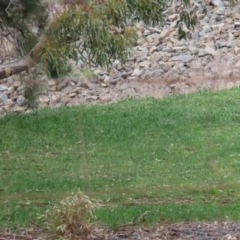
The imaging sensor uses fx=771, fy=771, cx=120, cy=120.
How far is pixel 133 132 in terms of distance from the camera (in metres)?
13.2

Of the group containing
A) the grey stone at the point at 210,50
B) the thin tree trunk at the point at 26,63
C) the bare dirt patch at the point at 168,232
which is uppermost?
the thin tree trunk at the point at 26,63

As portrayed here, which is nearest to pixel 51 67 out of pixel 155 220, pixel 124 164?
pixel 124 164

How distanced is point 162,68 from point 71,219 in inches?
579

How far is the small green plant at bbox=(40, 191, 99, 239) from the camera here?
606 cm

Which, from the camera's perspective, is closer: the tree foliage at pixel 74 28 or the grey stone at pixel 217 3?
the tree foliage at pixel 74 28

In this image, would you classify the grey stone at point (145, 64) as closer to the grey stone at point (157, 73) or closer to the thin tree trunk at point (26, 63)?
the grey stone at point (157, 73)

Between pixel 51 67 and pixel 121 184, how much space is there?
2.29 m

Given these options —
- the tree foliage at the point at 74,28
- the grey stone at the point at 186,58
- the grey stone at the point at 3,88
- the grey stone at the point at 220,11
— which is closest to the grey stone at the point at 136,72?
the grey stone at the point at 186,58

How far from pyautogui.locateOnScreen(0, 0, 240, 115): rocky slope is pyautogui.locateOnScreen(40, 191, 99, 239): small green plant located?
30.4 feet

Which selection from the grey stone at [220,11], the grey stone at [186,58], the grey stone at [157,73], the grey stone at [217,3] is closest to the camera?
the grey stone at [157,73]

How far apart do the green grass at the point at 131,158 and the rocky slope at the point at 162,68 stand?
47.2 inches

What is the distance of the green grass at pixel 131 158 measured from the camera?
26.8ft

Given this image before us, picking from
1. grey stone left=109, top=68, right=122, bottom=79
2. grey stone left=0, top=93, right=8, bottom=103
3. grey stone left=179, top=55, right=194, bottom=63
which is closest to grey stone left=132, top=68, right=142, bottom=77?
grey stone left=109, top=68, right=122, bottom=79

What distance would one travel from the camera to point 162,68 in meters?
20.5
